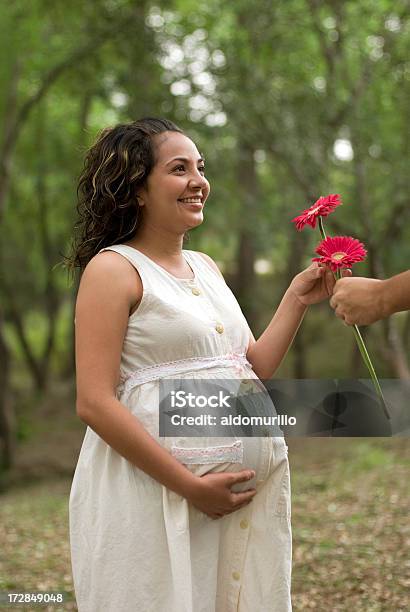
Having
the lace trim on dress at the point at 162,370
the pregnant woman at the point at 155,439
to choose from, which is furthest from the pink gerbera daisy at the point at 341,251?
the lace trim on dress at the point at 162,370

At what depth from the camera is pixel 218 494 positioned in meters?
2.47

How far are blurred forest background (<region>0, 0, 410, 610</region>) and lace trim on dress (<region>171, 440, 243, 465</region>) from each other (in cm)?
788

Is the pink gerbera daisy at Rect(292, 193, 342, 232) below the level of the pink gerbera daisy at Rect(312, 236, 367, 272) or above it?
above

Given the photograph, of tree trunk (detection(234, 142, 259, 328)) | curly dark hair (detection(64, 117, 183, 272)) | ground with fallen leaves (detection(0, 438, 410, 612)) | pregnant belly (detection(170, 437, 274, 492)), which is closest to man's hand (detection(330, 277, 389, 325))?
pregnant belly (detection(170, 437, 274, 492))

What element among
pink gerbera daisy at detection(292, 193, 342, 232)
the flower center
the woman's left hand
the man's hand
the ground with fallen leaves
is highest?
pink gerbera daisy at detection(292, 193, 342, 232)

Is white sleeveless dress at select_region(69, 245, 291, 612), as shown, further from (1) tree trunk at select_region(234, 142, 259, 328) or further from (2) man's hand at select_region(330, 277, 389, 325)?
(1) tree trunk at select_region(234, 142, 259, 328)

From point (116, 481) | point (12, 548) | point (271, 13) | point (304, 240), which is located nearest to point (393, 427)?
point (116, 481)

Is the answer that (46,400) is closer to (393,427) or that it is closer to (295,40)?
(295,40)

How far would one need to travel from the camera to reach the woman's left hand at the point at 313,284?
2805 mm

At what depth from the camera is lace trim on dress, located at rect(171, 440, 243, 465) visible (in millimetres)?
2504

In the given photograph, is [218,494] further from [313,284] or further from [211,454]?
[313,284]

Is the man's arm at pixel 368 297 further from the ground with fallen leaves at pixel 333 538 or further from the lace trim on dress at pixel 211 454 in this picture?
the ground with fallen leaves at pixel 333 538

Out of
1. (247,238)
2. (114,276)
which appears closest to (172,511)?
(114,276)

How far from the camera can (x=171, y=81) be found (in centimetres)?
1080
